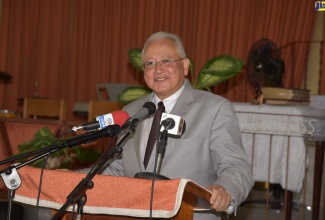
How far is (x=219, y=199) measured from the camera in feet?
6.77

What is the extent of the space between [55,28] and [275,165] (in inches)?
222

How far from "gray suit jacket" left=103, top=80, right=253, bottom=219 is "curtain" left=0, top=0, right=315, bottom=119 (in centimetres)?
513

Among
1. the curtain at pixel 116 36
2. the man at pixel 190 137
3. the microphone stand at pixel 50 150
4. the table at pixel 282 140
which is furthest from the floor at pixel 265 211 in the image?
the microphone stand at pixel 50 150

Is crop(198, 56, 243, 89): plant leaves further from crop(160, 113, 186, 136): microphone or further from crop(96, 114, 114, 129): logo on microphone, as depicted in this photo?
crop(96, 114, 114, 129): logo on microphone

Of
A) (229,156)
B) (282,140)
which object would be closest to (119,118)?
(229,156)

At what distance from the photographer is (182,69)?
2.91 metres

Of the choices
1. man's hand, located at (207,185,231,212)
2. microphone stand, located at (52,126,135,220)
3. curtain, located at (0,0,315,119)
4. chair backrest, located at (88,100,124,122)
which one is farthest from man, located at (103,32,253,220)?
curtain, located at (0,0,315,119)

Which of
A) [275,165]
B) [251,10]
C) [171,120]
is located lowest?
[275,165]

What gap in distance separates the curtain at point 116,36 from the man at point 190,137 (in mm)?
5053

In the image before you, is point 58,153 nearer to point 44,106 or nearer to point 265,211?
point 44,106

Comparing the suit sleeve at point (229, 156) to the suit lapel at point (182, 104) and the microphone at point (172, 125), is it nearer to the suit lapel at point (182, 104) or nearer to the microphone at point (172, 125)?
the suit lapel at point (182, 104)

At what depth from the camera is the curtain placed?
305 inches

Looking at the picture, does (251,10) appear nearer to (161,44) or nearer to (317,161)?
(317,161)

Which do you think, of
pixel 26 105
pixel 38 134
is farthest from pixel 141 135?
pixel 26 105
